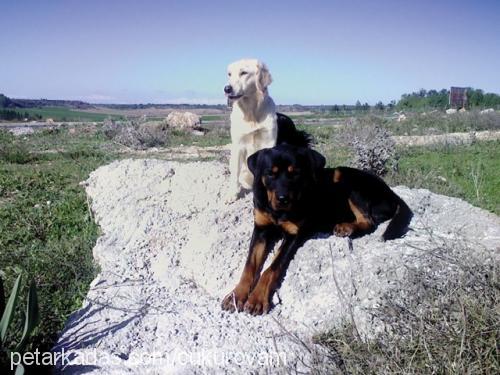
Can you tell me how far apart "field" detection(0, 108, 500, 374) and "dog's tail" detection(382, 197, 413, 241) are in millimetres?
1347

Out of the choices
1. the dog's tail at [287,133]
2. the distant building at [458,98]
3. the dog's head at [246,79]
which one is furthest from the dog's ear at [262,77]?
the distant building at [458,98]

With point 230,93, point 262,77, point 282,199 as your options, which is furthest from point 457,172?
point 282,199

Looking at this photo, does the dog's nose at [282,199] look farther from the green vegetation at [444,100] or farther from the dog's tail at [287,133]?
the green vegetation at [444,100]

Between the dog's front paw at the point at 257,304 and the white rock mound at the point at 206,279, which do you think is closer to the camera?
the white rock mound at the point at 206,279

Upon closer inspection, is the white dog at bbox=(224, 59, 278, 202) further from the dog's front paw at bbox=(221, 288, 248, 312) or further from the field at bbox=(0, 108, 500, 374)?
the field at bbox=(0, 108, 500, 374)

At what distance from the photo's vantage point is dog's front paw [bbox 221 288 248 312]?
355cm

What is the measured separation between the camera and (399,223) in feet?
14.0

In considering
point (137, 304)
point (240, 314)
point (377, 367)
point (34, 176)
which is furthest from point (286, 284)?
point (34, 176)

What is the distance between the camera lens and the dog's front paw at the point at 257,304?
11.5 feet

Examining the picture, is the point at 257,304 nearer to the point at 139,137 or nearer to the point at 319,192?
the point at 319,192

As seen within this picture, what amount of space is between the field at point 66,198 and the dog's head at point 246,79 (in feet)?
7.39

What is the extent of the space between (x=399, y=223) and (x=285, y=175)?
133cm

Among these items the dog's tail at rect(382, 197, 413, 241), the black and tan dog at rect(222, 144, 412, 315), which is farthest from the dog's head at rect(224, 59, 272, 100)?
the dog's tail at rect(382, 197, 413, 241)

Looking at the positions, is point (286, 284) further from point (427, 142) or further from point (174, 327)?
point (427, 142)
